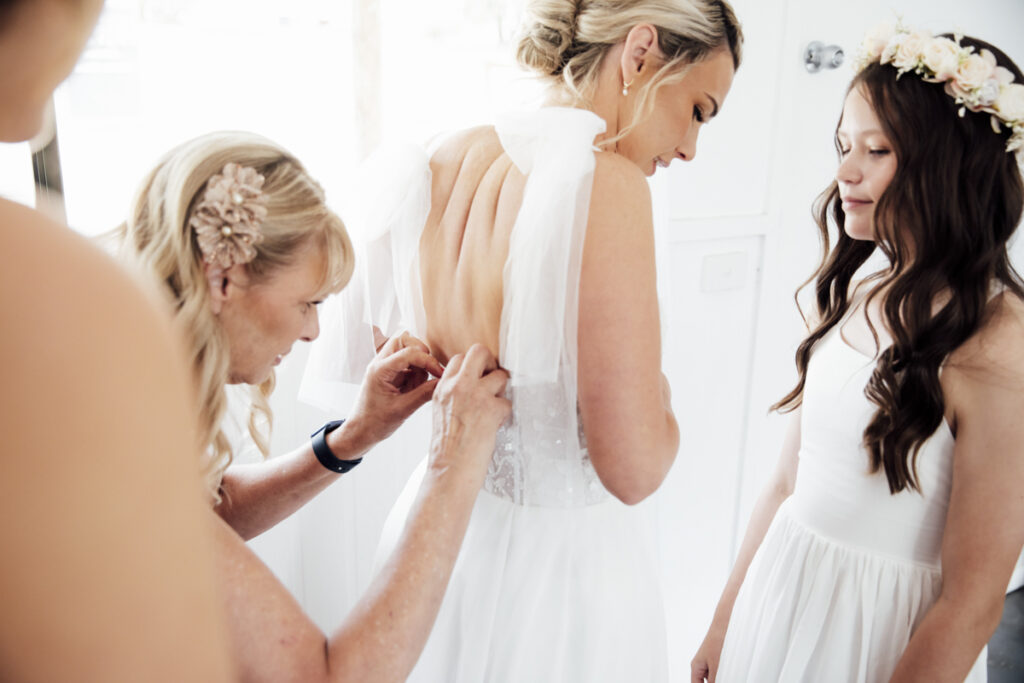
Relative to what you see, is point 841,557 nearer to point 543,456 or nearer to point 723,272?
point 543,456

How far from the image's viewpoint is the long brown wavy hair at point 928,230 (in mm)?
1043

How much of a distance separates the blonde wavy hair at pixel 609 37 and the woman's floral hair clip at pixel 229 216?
480mm

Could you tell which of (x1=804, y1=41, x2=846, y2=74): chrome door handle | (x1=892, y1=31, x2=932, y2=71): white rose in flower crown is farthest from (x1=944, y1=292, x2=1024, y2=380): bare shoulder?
(x1=804, y1=41, x2=846, y2=74): chrome door handle

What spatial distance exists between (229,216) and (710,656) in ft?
3.86

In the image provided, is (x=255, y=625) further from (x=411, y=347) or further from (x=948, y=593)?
(x=948, y=593)

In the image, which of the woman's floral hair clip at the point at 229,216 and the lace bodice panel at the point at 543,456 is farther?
the lace bodice panel at the point at 543,456

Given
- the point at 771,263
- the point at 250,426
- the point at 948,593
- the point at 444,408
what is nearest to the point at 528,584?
the point at 444,408

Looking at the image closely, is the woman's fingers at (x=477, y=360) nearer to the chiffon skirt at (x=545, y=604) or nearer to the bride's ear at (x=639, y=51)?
the chiffon skirt at (x=545, y=604)

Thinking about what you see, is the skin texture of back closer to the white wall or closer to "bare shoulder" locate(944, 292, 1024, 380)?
the white wall

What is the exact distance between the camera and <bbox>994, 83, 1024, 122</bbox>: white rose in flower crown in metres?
1.02

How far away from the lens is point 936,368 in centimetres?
102

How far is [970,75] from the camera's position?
3.36ft

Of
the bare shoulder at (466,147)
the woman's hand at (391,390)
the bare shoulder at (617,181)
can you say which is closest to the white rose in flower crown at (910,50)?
the bare shoulder at (617,181)

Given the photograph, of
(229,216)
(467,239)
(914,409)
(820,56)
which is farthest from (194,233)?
(820,56)
